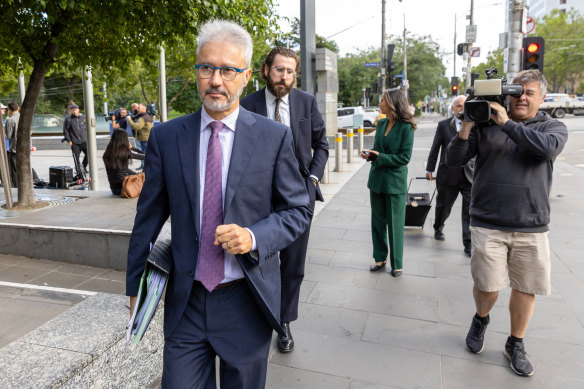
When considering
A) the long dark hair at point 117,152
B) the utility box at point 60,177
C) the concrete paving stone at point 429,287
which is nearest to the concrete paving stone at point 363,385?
the concrete paving stone at point 429,287

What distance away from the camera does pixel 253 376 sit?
2.00 m

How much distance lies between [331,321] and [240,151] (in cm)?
253

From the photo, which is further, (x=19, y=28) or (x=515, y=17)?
(x=515, y=17)

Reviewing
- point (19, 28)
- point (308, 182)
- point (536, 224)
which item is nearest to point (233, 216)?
point (308, 182)

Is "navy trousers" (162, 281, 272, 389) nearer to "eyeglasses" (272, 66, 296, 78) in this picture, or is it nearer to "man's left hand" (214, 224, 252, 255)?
"man's left hand" (214, 224, 252, 255)

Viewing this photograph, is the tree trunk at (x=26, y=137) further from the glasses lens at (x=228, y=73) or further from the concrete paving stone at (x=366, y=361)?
the glasses lens at (x=228, y=73)

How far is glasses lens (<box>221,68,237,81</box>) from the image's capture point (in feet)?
6.08

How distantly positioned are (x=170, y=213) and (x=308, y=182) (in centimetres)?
165

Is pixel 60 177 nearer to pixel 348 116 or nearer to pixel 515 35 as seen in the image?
pixel 515 35

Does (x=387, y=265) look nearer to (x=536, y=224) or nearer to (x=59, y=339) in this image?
(x=536, y=224)

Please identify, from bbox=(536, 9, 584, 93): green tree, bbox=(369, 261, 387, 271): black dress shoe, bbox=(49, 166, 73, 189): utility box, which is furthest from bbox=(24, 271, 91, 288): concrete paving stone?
bbox=(536, 9, 584, 93): green tree

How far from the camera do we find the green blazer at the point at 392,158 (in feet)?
15.7

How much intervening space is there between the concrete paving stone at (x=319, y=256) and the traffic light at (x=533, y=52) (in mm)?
5669

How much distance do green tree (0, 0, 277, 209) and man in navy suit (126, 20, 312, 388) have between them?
13.6ft
